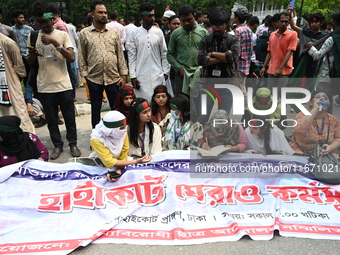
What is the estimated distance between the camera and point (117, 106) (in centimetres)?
380

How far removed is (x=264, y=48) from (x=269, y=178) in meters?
4.02

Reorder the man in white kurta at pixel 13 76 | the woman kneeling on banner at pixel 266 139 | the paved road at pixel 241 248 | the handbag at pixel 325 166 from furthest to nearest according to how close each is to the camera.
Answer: the man in white kurta at pixel 13 76, the woman kneeling on banner at pixel 266 139, the handbag at pixel 325 166, the paved road at pixel 241 248

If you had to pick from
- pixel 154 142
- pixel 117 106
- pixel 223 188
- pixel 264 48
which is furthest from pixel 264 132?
pixel 264 48

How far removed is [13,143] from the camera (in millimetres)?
2953

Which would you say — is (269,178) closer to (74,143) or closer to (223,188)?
(223,188)

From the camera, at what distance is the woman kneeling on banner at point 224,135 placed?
3132mm

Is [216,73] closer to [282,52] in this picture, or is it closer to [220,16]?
[220,16]

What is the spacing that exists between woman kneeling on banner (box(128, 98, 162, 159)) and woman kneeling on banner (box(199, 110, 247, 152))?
0.56 m

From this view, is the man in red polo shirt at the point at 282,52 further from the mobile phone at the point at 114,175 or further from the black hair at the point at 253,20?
the mobile phone at the point at 114,175

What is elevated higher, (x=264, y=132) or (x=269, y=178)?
(x=264, y=132)

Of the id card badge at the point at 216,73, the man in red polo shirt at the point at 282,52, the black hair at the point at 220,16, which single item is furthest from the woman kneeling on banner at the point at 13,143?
the man in red polo shirt at the point at 282,52

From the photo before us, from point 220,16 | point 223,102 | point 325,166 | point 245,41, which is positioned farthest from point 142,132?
point 245,41

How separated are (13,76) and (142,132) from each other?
1.76 meters

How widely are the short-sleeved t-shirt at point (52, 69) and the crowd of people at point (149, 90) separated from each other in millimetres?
12
